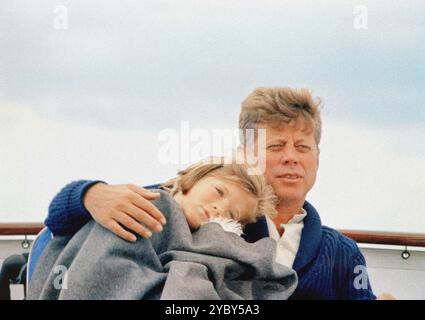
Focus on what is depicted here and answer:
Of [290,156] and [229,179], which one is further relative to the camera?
[290,156]

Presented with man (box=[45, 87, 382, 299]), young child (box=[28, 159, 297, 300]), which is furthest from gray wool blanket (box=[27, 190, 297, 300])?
man (box=[45, 87, 382, 299])

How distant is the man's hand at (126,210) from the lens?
3.00ft

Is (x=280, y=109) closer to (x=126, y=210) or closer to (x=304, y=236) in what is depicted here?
(x=304, y=236)

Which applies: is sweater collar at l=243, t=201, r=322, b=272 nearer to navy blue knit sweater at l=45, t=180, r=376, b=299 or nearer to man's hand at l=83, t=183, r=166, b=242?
navy blue knit sweater at l=45, t=180, r=376, b=299

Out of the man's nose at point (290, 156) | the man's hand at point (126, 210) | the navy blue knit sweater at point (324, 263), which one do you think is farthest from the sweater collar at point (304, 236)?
the man's hand at point (126, 210)

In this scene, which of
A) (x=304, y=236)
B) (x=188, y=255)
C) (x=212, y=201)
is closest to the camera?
(x=188, y=255)

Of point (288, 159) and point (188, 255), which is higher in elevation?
point (288, 159)

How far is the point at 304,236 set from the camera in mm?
1164

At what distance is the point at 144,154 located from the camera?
3.82ft

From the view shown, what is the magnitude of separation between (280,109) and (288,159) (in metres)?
0.11

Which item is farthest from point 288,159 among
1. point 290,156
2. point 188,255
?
point 188,255
